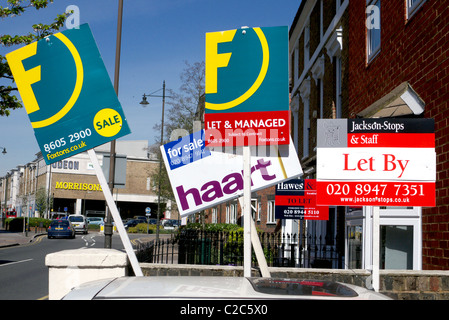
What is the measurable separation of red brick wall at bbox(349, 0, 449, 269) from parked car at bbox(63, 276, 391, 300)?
581 centimetres

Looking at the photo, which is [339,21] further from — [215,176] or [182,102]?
[182,102]

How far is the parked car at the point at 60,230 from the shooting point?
42.6 m

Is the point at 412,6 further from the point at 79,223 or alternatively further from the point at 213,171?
the point at 79,223

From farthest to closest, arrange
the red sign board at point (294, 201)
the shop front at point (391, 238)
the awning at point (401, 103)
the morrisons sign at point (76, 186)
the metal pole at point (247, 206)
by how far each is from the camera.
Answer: the morrisons sign at point (76, 186) → the red sign board at point (294, 201) → the shop front at point (391, 238) → the awning at point (401, 103) → the metal pole at point (247, 206)

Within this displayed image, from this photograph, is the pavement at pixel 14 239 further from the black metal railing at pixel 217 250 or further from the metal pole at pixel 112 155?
the black metal railing at pixel 217 250

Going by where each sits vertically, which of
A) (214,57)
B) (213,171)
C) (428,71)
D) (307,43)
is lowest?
(213,171)

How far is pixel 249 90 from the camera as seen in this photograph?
5.69 m

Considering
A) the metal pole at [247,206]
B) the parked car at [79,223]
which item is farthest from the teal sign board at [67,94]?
the parked car at [79,223]

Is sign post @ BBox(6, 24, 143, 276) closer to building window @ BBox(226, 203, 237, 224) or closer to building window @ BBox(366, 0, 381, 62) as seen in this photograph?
building window @ BBox(366, 0, 381, 62)

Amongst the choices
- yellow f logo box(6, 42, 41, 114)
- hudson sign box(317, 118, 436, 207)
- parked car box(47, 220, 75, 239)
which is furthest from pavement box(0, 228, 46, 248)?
hudson sign box(317, 118, 436, 207)

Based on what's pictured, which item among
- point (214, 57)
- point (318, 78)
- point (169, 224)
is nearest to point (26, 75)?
point (214, 57)

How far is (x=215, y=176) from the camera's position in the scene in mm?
6488

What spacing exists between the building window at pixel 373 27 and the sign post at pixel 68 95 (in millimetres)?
7569

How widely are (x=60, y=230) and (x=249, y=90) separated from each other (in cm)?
3983
